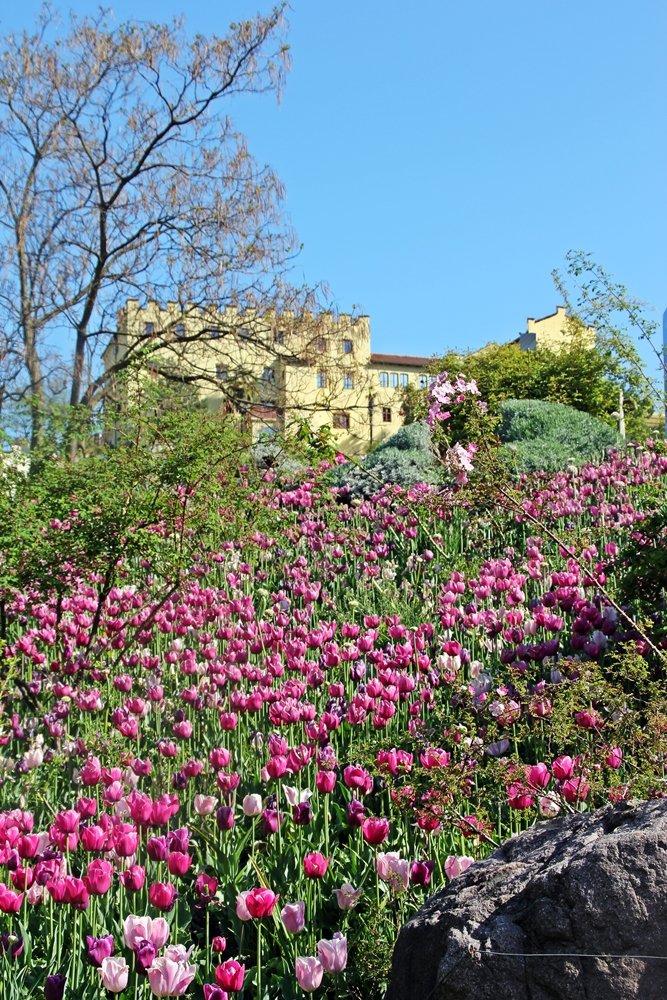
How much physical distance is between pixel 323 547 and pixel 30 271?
1408cm

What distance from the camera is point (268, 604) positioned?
807 centimetres

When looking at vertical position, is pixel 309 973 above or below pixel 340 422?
below

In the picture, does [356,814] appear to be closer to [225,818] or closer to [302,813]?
[302,813]

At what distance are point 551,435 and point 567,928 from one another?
1276cm

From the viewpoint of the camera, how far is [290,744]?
4922 mm

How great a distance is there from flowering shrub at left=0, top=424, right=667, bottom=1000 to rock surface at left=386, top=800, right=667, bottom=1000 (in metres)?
0.28

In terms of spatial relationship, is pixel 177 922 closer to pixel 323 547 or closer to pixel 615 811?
pixel 615 811

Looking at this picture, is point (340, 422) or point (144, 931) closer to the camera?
point (144, 931)

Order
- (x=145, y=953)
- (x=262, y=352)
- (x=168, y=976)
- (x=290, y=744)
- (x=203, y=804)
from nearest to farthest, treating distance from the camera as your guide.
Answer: (x=168, y=976)
(x=145, y=953)
(x=203, y=804)
(x=290, y=744)
(x=262, y=352)

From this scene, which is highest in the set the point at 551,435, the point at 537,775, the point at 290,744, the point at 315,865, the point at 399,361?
the point at 399,361

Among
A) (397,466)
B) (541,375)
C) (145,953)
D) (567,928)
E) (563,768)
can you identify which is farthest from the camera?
(541,375)

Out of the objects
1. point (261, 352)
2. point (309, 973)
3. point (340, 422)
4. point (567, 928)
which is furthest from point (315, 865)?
point (261, 352)

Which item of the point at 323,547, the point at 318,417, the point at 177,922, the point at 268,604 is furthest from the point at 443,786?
the point at 318,417

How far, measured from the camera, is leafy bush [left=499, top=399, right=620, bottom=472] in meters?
13.2
